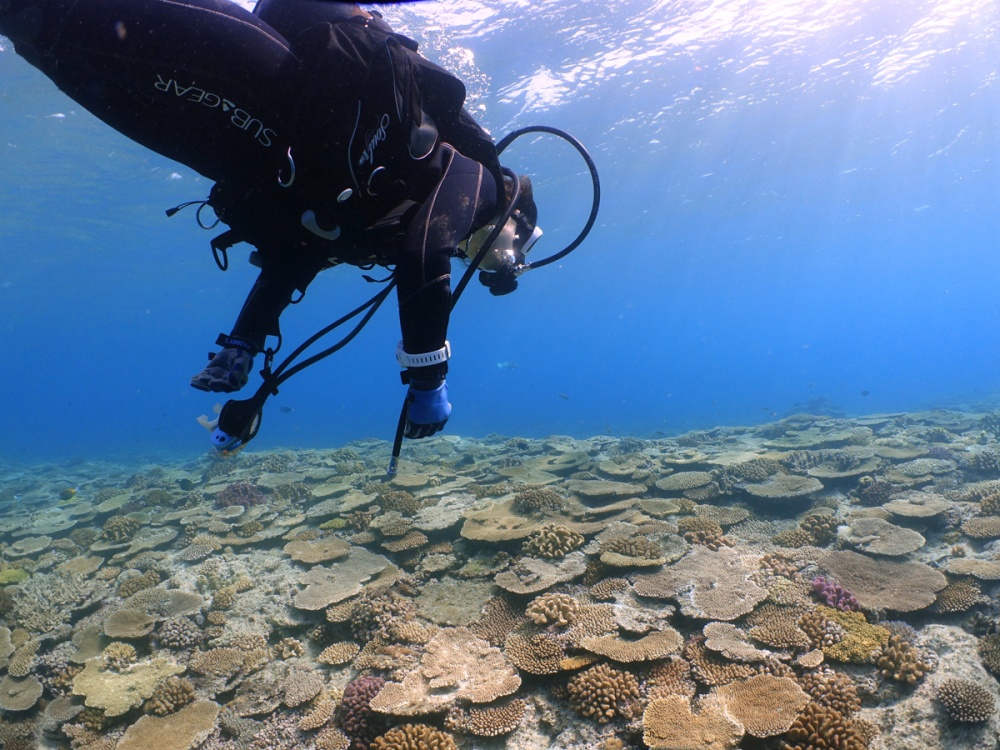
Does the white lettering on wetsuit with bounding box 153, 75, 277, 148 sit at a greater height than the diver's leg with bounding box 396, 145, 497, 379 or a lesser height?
greater

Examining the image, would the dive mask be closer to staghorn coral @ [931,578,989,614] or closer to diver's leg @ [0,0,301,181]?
diver's leg @ [0,0,301,181]

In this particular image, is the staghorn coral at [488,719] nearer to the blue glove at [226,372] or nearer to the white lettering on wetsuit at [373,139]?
the blue glove at [226,372]

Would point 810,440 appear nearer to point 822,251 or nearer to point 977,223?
point 822,251

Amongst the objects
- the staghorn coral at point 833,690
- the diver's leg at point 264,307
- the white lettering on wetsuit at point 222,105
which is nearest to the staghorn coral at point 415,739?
the staghorn coral at point 833,690

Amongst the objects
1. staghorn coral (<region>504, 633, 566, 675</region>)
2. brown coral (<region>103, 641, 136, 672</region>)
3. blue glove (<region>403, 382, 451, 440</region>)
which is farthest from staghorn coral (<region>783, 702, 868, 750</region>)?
brown coral (<region>103, 641, 136, 672</region>)

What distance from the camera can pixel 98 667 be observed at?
6.20m

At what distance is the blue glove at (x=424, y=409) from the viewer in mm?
2750

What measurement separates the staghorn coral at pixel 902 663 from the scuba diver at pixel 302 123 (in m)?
5.01

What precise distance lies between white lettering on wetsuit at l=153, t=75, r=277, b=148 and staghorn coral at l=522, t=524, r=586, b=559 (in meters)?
5.71

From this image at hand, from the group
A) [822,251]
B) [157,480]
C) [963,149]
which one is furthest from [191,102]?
[822,251]

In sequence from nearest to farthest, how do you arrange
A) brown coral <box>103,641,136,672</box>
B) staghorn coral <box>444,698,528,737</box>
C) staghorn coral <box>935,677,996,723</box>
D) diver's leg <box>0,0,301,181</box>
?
1. diver's leg <box>0,0,301,181</box>
2. staghorn coral <box>935,677,996,723</box>
3. staghorn coral <box>444,698,528,737</box>
4. brown coral <box>103,641,136,672</box>

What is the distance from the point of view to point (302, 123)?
2.62m

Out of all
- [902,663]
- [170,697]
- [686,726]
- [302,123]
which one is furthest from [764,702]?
[170,697]

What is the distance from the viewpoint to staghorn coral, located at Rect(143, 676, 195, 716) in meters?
5.58
